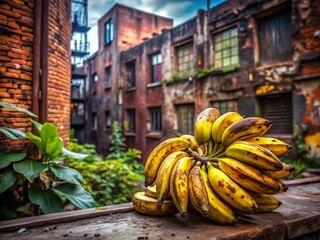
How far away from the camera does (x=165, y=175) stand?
149 centimetres

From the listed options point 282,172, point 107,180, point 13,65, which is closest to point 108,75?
point 107,180

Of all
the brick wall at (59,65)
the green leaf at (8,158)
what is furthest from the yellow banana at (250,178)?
the brick wall at (59,65)

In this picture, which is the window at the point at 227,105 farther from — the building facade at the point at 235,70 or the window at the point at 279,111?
the window at the point at 279,111

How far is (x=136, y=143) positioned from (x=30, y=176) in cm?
1152

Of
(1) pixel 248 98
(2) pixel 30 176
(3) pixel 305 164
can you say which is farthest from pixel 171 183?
(1) pixel 248 98

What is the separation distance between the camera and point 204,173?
1558mm

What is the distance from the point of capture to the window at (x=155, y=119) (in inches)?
512

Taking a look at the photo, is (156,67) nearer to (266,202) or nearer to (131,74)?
(131,74)

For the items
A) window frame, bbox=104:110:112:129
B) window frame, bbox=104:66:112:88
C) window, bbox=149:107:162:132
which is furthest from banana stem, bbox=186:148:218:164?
window frame, bbox=104:66:112:88

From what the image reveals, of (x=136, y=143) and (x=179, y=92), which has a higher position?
(x=179, y=92)

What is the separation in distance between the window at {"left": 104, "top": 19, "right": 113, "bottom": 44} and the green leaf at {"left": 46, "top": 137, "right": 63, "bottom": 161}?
15.3 metres

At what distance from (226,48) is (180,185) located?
8947 mm

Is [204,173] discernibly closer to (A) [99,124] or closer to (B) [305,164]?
(B) [305,164]

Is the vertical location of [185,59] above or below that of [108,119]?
above
